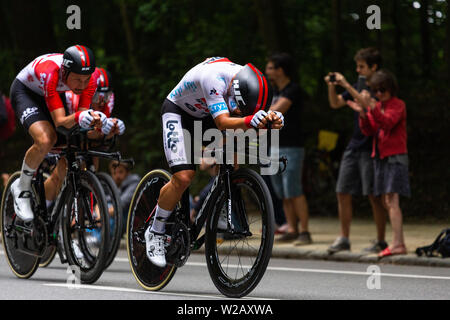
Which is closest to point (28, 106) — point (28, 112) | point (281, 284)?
point (28, 112)

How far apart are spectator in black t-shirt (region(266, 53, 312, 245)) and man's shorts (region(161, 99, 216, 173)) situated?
4.32m

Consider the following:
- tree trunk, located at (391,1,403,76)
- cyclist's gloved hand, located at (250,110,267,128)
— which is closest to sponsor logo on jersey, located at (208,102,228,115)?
cyclist's gloved hand, located at (250,110,267,128)

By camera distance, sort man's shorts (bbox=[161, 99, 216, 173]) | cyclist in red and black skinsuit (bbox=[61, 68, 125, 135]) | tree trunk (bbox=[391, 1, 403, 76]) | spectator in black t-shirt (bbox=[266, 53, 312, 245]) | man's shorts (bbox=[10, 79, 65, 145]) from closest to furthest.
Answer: man's shorts (bbox=[161, 99, 216, 173])
man's shorts (bbox=[10, 79, 65, 145])
cyclist in red and black skinsuit (bbox=[61, 68, 125, 135])
spectator in black t-shirt (bbox=[266, 53, 312, 245])
tree trunk (bbox=[391, 1, 403, 76])

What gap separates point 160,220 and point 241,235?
872mm

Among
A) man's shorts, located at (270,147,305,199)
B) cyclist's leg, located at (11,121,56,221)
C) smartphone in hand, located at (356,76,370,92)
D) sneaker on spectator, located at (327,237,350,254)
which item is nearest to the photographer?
cyclist's leg, located at (11,121,56,221)

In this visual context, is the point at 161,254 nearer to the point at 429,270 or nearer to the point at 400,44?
the point at 429,270

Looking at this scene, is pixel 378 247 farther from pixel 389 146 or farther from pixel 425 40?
pixel 425 40

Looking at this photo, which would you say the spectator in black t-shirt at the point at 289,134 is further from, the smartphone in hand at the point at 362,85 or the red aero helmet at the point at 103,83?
the red aero helmet at the point at 103,83

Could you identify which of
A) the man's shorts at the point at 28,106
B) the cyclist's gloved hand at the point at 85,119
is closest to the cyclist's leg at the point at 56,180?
the man's shorts at the point at 28,106

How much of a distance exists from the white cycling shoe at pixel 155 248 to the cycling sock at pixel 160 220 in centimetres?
5

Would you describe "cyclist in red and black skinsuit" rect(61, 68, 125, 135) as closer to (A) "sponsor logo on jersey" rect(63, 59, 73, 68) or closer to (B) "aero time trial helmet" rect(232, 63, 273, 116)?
(A) "sponsor logo on jersey" rect(63, 59, 73, 68)

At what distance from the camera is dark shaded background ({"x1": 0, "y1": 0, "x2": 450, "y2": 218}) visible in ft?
51.0

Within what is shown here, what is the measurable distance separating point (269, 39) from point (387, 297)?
9.93 metres

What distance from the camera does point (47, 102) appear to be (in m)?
8.62
